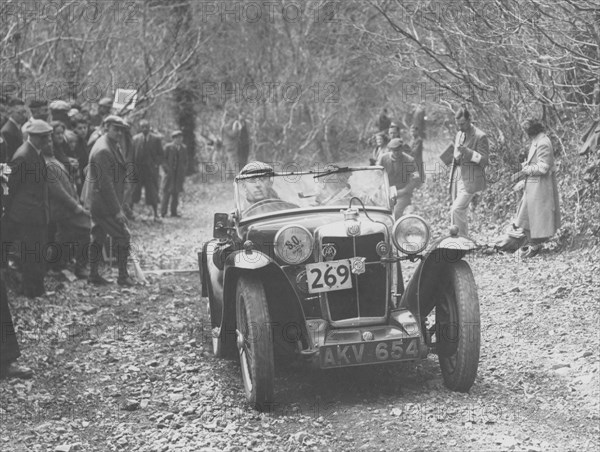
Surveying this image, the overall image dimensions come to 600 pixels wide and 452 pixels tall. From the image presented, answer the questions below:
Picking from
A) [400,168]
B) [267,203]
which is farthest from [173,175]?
[267,203]

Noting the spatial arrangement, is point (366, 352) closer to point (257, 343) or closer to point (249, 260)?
point (257, 343)

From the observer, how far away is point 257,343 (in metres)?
6.30

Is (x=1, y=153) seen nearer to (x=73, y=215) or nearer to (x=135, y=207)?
(x=73, y=215)

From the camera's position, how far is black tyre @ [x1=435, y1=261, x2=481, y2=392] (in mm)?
6449

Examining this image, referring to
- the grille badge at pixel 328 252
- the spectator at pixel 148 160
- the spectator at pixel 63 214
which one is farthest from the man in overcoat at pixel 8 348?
the spectator at pixel 148 160

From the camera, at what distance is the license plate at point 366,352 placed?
6.37 m

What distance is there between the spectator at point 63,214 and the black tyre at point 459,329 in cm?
548

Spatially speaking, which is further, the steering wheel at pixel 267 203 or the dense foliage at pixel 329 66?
the dense foliage at pixel 329 66

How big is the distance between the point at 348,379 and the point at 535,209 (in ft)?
16.1

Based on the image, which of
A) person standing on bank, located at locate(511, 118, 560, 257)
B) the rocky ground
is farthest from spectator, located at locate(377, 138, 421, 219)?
the rocky ground

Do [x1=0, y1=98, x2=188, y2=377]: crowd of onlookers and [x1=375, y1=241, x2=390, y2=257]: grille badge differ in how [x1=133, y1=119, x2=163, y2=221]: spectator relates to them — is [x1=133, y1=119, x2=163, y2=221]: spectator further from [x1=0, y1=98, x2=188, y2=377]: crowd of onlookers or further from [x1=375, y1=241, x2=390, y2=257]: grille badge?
[x1=375, y1=241, x2=390, y2=257]: grille badge

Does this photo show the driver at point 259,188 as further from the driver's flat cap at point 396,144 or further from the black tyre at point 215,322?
the driver's flat cap at point 396,144

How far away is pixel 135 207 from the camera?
69.9 feet

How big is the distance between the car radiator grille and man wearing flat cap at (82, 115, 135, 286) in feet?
16.0
